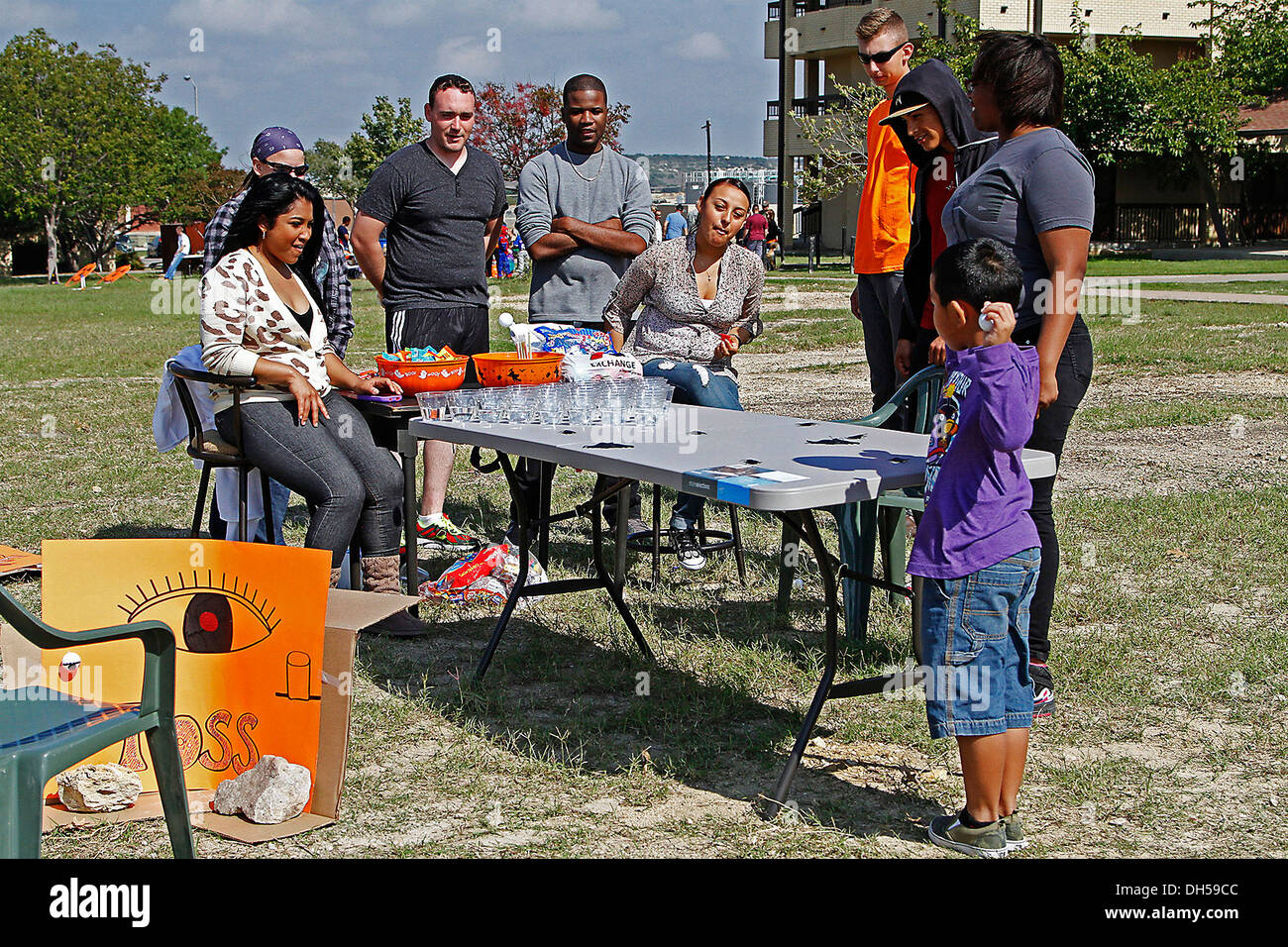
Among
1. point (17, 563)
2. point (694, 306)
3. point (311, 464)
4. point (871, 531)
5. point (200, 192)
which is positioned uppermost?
point (200, 192)

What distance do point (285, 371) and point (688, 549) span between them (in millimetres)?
1974

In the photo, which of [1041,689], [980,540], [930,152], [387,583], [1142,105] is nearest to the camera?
[980,540]

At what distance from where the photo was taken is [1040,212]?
3639mm

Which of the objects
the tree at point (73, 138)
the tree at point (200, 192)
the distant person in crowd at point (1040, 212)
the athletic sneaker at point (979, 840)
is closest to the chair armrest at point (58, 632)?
the athletic sneaker at point (979, 840)

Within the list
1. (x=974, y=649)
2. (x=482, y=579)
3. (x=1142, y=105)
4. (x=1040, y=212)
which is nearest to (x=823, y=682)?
(x=974, y=649)

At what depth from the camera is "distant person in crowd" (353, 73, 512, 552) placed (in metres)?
5.85

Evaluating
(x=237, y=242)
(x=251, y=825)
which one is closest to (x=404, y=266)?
(x=237, y=242)

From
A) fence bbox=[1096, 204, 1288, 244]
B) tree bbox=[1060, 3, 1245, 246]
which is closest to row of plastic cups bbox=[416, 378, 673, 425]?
tree bbox=[1060, 3, 1245, 246]

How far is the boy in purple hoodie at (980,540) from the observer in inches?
117

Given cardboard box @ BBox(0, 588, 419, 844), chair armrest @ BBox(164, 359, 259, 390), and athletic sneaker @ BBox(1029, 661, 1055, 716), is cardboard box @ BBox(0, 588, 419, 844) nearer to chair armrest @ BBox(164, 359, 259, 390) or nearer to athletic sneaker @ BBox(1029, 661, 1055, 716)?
chair armrest @ BBox(164, 359, 259, 390)

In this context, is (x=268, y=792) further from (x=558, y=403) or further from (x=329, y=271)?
(x=329, y=271)

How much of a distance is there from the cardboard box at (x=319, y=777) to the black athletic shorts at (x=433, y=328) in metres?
Result: 2.65

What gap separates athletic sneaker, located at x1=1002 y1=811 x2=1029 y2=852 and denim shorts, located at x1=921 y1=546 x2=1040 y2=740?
29 cm
